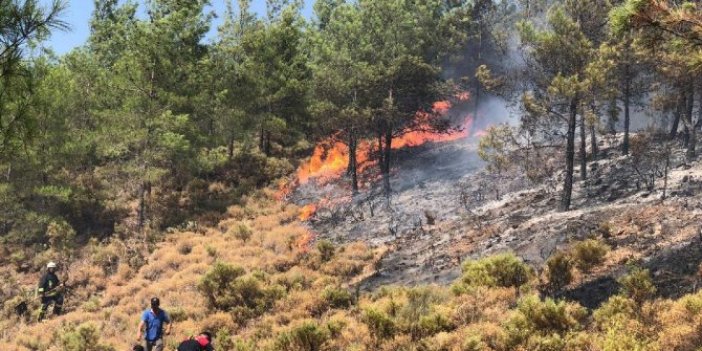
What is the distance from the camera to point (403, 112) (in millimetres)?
29969

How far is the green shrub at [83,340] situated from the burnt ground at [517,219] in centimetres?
749

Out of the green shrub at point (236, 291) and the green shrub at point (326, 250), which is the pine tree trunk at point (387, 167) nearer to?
the green shrub at point (326, 250)

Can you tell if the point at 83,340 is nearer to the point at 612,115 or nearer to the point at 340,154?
the point at 612,115

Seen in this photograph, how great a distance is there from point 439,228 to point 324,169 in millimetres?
13888

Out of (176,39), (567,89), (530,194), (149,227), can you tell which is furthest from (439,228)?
(176,39)

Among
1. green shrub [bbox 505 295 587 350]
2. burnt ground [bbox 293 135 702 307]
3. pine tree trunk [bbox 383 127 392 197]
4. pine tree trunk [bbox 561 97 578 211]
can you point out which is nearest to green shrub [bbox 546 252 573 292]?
burnt ground [bbox 293 135 702 307]

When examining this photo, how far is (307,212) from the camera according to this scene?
2823cm

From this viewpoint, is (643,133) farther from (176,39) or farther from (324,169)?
(176,39)

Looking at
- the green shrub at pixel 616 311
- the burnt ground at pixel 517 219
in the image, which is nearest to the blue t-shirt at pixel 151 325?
the burnt ground at pixel 517 219

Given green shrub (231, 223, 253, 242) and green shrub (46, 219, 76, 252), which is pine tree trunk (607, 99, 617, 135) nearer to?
green shrub (231, 223, 253, 242)

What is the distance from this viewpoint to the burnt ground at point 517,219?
40.3 feet

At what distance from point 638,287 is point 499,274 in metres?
3.33

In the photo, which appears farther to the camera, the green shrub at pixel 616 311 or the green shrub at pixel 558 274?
the green shrub at pixel 558 274

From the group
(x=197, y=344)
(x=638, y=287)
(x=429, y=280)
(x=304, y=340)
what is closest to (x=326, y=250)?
(x=429, y=280)
